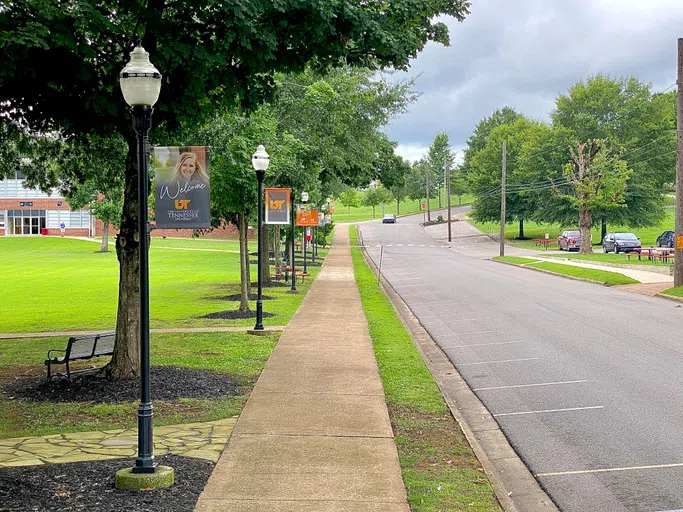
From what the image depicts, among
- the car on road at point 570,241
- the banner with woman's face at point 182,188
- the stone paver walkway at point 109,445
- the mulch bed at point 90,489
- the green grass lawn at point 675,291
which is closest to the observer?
the mulch bed at point 90,489

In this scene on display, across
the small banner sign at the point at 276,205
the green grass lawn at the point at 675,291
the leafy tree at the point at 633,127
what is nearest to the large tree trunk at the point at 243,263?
the small banner sign at the point at 276,205

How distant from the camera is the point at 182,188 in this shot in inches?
416

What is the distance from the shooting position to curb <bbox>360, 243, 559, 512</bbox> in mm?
6797

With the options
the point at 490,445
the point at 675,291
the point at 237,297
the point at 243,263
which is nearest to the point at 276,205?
the point at 243,263

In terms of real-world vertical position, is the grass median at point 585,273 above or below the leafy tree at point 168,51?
below

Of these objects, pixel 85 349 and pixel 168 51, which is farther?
pixel 85 349

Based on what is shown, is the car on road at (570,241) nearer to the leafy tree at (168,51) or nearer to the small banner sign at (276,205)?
the small banner sign at (276,205)

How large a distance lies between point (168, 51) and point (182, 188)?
5.56ft

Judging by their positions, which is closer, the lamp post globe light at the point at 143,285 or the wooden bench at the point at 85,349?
the lamp post globe light at the point at 143,285

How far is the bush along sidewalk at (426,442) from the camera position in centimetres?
658

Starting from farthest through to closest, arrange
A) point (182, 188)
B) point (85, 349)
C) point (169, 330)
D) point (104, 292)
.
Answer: point (104, 292) < point (169, 330) < point (85, 349) < point (182, 188)

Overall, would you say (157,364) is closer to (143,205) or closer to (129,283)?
(129,283)

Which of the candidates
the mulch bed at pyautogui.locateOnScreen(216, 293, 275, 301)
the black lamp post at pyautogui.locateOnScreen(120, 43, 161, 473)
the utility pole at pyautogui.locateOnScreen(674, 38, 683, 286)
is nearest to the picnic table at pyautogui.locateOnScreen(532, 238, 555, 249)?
the utility pole at pyautogui.locateOnScreen(674, 38, 683, 286)

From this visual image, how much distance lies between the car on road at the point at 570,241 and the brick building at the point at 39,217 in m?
40.8
